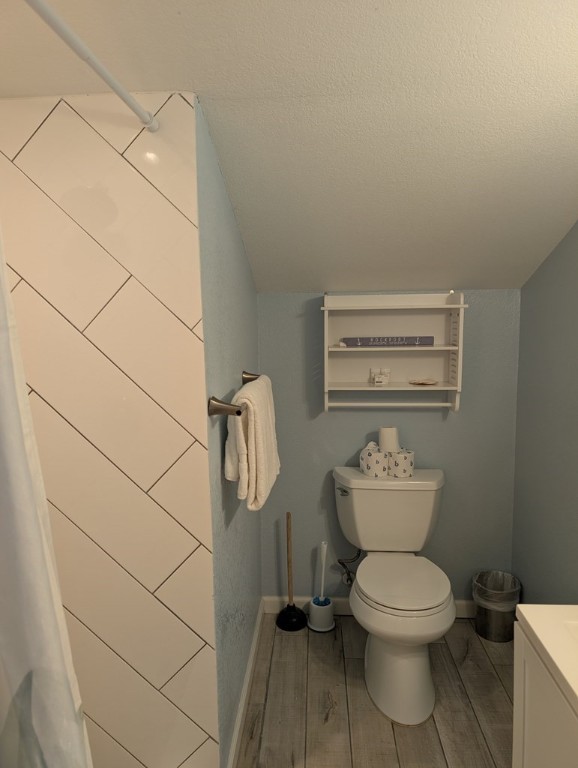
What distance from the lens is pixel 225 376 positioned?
1.46 m

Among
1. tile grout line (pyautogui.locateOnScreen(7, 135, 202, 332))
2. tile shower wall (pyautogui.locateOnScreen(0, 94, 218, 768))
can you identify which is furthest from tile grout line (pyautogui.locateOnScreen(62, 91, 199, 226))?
tile grout line (pyautogui.locateOnScreen(7, 135, 202, 332))

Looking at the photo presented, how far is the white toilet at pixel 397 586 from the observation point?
5.49ft

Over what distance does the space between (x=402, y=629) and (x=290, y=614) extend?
0.77 metres

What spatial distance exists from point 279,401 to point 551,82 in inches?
61.0

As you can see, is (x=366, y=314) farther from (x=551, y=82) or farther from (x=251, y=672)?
(x=251, y=672)

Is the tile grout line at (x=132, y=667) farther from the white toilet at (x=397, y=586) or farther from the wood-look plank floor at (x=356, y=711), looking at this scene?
Answer: the white toilet at (x=397, y=586)

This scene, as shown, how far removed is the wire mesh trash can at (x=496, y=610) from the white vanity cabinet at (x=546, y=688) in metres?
1.11

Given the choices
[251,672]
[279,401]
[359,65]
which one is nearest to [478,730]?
[251,672]

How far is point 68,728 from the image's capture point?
19.3 inches

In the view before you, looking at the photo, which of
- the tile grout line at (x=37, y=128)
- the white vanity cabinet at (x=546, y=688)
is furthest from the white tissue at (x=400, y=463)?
the tile grout line at (x=37, y=128)

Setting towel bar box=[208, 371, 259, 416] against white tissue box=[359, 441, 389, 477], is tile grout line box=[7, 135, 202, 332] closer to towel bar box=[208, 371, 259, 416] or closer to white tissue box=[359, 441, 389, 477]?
towel bar box=[208, 371, 259, 416]

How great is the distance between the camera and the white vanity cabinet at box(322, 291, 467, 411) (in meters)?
2.08

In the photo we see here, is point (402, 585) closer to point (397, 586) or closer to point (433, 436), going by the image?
point (397, 586)

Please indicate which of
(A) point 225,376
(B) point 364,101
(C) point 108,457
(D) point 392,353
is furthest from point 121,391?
(D) point 392,353
